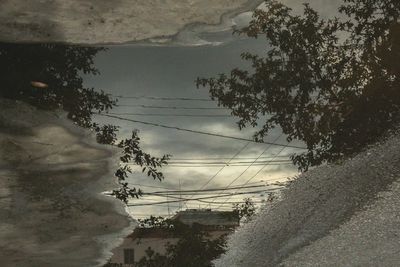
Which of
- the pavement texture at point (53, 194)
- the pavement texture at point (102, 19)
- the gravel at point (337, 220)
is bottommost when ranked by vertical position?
the gravel at point (337, 220)

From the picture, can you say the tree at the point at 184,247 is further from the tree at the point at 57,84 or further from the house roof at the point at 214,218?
the tree at the point at 57,84

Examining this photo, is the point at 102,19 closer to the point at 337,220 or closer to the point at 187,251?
the point at 337,220

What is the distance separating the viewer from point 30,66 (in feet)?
14.0

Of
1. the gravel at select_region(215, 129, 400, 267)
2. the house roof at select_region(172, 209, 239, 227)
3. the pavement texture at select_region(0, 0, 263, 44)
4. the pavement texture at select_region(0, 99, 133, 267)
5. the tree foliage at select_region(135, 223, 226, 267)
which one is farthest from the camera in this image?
the tree foliage at select_region(135, 223, 226, 267)

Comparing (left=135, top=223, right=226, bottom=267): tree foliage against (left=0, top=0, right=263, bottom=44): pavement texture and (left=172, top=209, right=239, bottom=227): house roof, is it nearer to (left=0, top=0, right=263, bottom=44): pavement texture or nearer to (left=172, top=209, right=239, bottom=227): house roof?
(left=172, top=209, right=239, bottom=227): house roof

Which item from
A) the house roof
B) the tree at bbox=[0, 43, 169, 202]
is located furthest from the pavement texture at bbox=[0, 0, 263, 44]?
the house roof

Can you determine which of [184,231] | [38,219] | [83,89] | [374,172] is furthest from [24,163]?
[184,231]

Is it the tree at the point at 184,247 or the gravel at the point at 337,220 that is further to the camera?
the tree at the point at 184,247

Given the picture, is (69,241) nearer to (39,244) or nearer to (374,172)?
(39,244)

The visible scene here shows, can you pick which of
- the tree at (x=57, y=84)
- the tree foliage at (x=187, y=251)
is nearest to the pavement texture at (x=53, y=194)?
the tree at (x=57, y=84)

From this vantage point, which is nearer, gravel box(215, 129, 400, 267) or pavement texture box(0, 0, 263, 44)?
gravel box(215, 129, 400, 267)

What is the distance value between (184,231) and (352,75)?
7.61 meters

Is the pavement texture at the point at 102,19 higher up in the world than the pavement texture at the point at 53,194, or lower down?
higher up

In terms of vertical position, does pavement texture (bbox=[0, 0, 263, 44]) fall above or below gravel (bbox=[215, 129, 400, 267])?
above
